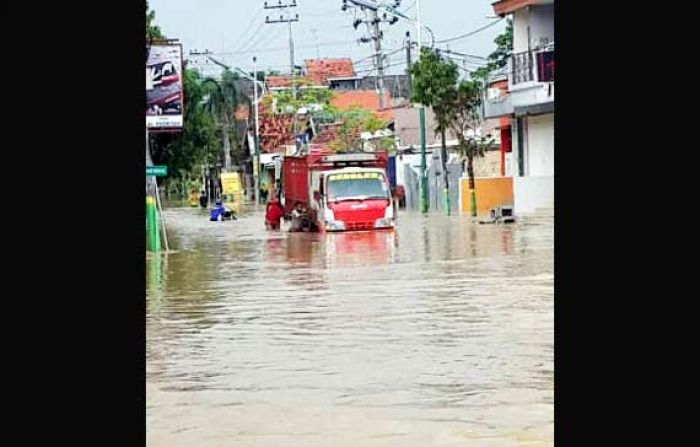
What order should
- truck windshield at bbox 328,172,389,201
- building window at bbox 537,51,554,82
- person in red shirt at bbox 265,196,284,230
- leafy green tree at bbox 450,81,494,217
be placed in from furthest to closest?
leafy green tree at bbox 450,81,494,217 → person in red shirt at bbox 265,196,284,230 → building window at bbox 537,51,554,82 → truck windshield at bbox 328,172,389,201

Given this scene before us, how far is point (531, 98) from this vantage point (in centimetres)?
4216

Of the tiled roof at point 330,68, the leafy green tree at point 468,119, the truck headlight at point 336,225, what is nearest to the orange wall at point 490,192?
the leafy green tree at point 468,119

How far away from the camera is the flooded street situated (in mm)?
9719

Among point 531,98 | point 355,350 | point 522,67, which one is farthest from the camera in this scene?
point 522,67

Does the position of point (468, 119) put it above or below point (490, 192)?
above

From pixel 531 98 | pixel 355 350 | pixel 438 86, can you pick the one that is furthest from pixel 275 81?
pixel 355 350

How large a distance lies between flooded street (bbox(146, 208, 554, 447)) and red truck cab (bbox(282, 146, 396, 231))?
8.25 meters

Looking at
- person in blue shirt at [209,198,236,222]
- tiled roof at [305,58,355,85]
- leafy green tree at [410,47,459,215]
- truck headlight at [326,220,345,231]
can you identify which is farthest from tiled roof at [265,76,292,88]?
truck headlight at [326,220,345,231]

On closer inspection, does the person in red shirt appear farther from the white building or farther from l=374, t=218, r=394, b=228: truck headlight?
the white building

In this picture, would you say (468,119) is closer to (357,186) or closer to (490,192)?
(490,192)

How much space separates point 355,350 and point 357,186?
2303 centimetres

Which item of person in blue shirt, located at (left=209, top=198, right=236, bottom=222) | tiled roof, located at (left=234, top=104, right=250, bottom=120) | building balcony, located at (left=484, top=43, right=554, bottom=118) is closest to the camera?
building balcony, located at (left=484, top=43, right=554, bottom=118)

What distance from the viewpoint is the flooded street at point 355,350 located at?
972 cm
